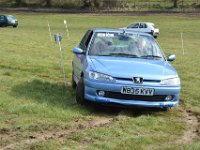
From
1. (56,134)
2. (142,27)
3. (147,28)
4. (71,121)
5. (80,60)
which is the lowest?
(142,27)

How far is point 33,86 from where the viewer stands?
11391mm

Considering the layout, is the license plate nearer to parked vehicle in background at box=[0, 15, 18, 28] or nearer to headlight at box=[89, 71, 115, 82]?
headlight at box=[89, 71, 115, 82]

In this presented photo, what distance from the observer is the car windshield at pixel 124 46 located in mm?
10281

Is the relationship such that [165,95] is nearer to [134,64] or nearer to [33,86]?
[134,64]

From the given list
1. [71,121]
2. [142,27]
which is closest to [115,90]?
[71,121]

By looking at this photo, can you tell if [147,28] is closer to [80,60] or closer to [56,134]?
[80,60]

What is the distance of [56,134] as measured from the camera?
7.19 meters

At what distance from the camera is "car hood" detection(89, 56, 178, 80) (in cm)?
901

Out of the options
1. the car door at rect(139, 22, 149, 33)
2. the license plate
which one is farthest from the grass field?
the car door at rect(139, 22, 149, 33)

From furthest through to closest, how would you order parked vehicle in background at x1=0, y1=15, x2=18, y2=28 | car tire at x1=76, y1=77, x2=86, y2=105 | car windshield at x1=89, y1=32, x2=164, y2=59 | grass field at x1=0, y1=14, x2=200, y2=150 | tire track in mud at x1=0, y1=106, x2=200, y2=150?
1. parked vehicle in background at x1=0, y1=15, x2=18, y2=28
2. car windshield at x1=89, y1=32, x2=164, y2=59
3. car tire at x1=76, y1=77, x2=86, y2=105
4. grass field at x1=0, y1=14, x2=200, y2=150
5. tire track in mud at x1=0, y1=106, x2=200, y2=150

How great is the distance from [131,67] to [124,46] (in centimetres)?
127

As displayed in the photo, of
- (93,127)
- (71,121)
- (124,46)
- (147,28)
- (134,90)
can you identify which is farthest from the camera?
(147,28)

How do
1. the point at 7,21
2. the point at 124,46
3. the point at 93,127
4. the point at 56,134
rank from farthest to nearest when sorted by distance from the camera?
the point at 7,21 → the point at 124,46 → the point at 93,127 → the point at 56,134

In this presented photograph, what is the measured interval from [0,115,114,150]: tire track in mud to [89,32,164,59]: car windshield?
6.57 feet
